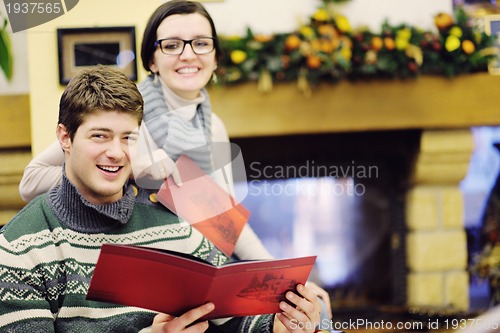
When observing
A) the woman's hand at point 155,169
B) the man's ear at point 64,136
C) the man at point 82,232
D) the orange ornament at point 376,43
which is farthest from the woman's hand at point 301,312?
the orange ornament at point 376,43

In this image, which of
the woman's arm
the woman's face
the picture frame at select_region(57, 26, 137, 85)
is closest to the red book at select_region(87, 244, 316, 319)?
the woman's arm

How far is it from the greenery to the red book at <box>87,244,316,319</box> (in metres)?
1.25

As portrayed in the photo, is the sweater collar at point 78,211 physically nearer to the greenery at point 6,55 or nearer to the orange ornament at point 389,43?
the greenery at point 6,55

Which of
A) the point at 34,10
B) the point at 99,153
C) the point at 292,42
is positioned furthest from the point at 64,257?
the point at 292,42

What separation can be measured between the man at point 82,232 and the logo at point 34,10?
824 millimetres

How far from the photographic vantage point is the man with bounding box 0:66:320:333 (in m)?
1.08

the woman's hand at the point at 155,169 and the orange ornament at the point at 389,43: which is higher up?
the orange ornament at the point at 389,43

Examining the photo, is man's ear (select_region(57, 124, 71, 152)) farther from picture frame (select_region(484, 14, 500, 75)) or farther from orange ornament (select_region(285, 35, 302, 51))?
picture frame (select_region(484, 14, 500, 75))

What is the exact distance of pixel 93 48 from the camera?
78.9 inches

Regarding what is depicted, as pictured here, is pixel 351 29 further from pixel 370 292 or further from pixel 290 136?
pixel 370 292

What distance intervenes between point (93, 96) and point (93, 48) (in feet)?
3.11

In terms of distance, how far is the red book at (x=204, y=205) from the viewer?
1.28 meters

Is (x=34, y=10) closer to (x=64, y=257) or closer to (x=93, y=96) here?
(x=93, y=96)

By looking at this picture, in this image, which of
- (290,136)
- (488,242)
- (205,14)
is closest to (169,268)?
(205,14)
